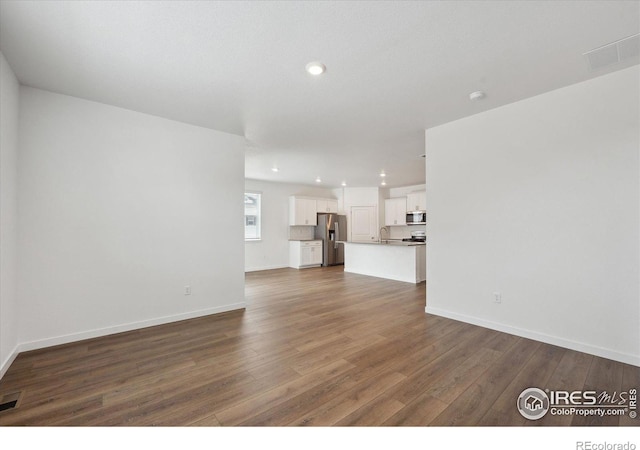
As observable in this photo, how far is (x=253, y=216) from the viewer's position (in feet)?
26.3

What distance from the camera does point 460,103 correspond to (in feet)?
10.3

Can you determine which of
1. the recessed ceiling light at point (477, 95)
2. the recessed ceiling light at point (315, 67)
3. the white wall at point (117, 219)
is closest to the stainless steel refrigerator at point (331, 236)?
the white wall at point (117, 219)

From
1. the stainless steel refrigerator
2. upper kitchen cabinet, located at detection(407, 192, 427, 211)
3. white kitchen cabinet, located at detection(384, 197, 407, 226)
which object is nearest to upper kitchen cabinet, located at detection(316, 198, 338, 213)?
the stainless steel refrigerator

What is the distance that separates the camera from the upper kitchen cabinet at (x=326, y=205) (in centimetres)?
898

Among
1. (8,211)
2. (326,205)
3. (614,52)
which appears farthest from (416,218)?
(8,211)

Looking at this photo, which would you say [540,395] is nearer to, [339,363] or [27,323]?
[339,363]

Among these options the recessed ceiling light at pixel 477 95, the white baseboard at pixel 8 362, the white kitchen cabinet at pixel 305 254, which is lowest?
the white baseboard at pixel 8 362

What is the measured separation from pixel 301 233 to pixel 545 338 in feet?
22.5

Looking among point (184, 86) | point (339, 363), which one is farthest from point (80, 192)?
point (339, 363)

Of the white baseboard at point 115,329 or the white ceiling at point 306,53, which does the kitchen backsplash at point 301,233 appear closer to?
the white baseboard at point 115,329

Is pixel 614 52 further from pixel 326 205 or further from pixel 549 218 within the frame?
pixel 326 205

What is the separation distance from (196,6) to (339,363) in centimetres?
294
